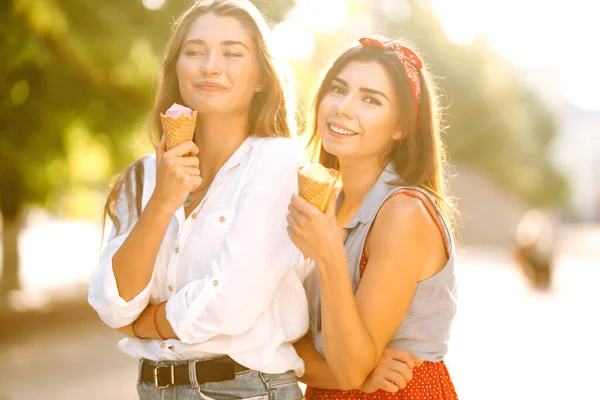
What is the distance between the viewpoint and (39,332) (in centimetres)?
1263

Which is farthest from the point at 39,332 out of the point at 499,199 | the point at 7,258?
the point at 499,199

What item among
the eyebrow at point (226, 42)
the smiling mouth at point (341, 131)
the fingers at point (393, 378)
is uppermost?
the eyebrow at point (226, 42)

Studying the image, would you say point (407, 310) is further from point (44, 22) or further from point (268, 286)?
point (44, 22)

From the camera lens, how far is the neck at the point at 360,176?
3391mm

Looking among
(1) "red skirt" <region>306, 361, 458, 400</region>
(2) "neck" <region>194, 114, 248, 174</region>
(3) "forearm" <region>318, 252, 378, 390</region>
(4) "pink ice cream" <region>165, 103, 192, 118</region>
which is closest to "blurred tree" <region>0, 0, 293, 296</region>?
(2) "neck" <region>194, 114, 248, 174</region>

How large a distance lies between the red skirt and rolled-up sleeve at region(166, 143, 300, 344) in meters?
0.62

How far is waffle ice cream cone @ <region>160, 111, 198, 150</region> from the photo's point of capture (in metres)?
2.88

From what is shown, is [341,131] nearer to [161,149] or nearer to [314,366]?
[161,149]

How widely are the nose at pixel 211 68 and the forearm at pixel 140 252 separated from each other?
57 centimetres

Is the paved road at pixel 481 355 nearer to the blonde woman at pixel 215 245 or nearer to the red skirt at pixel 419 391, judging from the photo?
the red skirt at pixel 419 391

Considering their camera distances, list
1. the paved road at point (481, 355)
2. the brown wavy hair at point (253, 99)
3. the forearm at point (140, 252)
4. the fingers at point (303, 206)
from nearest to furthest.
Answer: the fingers at point (303, 206), the forearm at point (140, 252), the brown wavy hair at point (253, 99), the paved road at point (481, 355)

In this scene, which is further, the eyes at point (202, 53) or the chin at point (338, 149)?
the chin at point (338, 149)

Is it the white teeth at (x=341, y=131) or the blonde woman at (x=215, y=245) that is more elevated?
the white teeth at (x=341, y=131)

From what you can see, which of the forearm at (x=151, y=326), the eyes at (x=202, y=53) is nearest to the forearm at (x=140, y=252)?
the forearm at (x=151, y=326)
